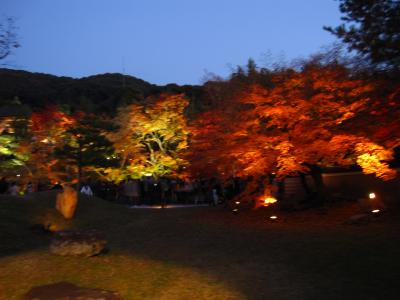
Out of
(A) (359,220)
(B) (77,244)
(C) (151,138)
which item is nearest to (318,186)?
(A) (359,220)

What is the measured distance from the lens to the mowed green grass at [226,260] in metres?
8.26

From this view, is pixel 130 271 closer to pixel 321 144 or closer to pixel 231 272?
pixel 231 272

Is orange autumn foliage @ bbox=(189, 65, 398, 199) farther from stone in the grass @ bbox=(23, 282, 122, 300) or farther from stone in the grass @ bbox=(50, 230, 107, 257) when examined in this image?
stone in the grass @ bbox=(23, 282, 122, 300)

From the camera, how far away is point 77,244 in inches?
408

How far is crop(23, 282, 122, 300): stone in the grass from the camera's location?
698cm

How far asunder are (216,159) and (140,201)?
504 inches

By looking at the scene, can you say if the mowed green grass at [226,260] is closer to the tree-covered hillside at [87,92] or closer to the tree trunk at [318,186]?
the tree trunk at [318,186]

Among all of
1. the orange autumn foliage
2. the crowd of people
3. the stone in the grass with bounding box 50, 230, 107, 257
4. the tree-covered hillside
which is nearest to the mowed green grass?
the stone in the grass with bounding box 50, 230, 107, 257

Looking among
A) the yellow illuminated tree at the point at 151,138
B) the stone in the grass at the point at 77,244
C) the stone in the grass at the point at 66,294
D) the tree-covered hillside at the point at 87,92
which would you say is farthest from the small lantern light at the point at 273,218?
the tree-covered hillside at the point at 87,92

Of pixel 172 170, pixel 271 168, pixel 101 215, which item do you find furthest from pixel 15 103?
pixel 271 168

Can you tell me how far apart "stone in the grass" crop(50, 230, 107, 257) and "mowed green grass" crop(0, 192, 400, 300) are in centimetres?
18

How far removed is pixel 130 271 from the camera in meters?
9.63

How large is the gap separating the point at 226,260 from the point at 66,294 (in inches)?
177

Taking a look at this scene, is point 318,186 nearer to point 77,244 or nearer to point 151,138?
point 151,138
